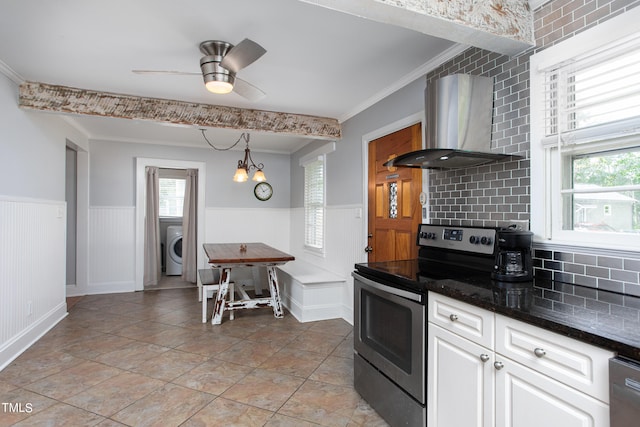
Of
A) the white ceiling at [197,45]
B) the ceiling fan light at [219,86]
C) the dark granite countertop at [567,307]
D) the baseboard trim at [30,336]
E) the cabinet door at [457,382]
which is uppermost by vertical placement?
the white ceiling at [197,45]

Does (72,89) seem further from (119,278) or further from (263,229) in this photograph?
(263,229)

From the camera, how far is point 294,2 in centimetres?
185

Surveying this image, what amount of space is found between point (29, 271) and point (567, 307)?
4.03 m

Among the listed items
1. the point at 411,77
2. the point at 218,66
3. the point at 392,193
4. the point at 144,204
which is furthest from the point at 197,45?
the point at 144,204

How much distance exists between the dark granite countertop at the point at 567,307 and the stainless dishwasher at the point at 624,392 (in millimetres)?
31

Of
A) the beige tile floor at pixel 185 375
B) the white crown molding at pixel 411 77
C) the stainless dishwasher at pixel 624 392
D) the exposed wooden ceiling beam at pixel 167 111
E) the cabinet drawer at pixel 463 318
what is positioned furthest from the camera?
the exposed wooden ceiling beam at pixel 167 111

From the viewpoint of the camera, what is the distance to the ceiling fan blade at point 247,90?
7.95ft

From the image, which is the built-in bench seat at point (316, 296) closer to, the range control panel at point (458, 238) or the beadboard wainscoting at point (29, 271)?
the range control panel at point (458, 238)

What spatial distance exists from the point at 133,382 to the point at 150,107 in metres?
2.48

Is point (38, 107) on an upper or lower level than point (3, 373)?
upper

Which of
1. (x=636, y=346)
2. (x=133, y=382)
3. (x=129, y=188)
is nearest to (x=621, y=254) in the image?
(x=636, y=346)

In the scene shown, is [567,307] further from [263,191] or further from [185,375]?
[263,191]

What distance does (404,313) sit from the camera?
182 centimetres

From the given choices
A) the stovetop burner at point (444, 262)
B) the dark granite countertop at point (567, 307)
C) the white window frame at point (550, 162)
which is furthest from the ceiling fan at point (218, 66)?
the dark granite countertop at point (567, 307)
